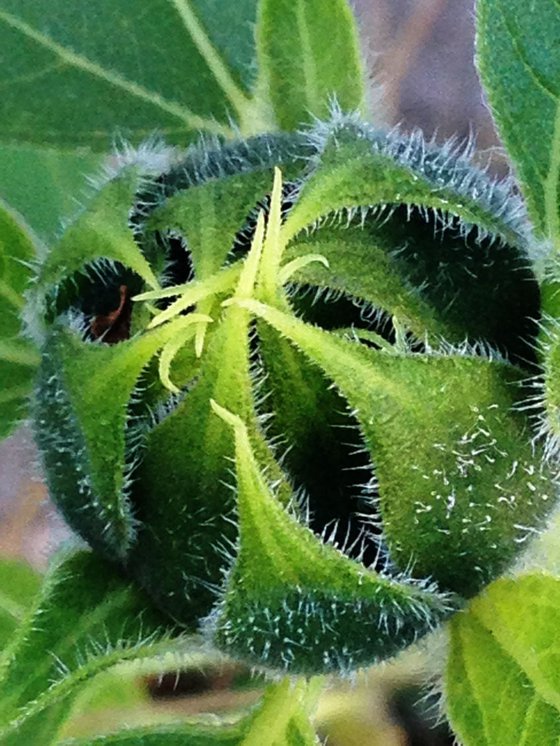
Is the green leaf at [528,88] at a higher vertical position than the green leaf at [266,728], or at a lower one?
higher

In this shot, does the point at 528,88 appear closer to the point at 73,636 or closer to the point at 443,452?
the point at 443,452

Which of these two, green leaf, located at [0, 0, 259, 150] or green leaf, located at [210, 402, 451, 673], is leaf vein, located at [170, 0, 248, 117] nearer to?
green leaf, located at [0, 0, 259, 150]

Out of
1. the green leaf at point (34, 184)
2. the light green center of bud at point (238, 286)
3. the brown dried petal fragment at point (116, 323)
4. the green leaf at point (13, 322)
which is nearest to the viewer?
the light green center of bud at point (238, 286)

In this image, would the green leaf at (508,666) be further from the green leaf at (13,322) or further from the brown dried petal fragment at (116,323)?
the green leaf at (13,322)

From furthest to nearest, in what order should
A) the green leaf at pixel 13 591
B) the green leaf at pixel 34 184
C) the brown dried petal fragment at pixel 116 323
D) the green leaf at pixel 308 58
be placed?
the green leaf at pixel 13 591 → the green leaf at pixel 34 184 → the green leaf at pixel 308 58 → the brown dried petal fragment at pixel 116 323

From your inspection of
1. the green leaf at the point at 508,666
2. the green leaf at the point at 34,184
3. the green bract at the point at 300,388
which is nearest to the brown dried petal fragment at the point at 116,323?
the green bract at the point at 300,388

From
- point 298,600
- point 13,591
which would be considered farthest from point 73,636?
point 13,591
